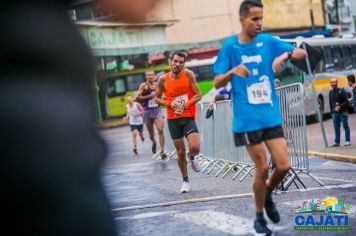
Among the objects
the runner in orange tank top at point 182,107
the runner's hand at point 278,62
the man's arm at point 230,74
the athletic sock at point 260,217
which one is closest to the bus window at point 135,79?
the runner in orange tank top at point 182,107

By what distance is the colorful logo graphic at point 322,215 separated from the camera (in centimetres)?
548

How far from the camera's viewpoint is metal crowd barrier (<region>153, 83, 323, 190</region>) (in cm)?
859

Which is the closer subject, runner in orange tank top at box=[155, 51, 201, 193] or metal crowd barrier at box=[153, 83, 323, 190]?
metal crowd barrier at box=[153, 83, 323, 190]

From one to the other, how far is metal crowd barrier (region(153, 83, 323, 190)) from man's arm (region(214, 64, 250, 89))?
9.63 feet

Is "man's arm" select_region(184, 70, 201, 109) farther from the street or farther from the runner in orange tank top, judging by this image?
the street

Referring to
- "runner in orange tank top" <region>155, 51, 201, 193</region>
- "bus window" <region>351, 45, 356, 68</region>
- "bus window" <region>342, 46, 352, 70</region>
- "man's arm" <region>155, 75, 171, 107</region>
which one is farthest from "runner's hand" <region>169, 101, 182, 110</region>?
"bus window" <region>351, 45, 356, 68</region>

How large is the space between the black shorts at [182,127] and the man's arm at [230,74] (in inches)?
144

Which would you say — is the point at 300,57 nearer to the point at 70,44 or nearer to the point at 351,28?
the point at 70,44

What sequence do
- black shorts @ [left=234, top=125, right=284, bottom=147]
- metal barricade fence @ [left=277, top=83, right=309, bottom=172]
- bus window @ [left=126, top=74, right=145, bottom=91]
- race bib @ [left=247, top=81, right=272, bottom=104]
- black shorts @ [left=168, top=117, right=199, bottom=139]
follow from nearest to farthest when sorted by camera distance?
bus window @ [left=126, top=74, right=145, bottom=91], black shorts @ [left=234, top=125, right=284, bottom=147], race bib @ [left=247, top=81, right=272, bottom=104], metal barricade fence @ [left=277, top=83, right=309, bottom=172], black shorts @ [left=168, top=117, right=199, bottom=139]

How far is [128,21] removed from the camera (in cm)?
141

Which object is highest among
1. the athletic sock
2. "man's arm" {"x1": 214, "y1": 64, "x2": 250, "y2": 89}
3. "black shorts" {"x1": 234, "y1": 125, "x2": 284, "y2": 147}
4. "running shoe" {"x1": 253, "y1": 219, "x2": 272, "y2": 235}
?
"man's arm" {"x1": 214, "y1": 64, "x2": 250, "y2": 89}

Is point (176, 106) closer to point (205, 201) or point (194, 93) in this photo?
point (194, 93)

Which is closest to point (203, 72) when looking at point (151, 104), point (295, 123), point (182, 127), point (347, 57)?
point (347, 57)

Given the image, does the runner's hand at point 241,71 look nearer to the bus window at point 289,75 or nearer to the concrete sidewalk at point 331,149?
the concrete sidewalk at point 331,149
